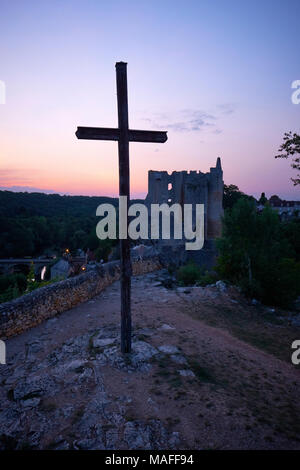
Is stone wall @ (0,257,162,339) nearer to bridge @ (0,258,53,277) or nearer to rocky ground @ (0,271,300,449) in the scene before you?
rocky ground @ (0,271,300,449)

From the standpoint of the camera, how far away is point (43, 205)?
273 ft

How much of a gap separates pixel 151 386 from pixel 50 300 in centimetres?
453

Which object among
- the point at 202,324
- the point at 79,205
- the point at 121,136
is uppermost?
the point at 79,205

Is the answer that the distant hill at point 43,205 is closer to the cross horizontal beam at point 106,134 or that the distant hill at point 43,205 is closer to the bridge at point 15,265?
the bridge at point 15,265

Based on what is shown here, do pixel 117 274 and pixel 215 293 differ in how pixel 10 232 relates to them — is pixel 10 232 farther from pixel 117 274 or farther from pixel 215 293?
pixel 215 293

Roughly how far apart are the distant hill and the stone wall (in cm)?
5697

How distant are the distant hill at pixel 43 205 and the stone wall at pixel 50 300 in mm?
56974

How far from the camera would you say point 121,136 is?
524cm

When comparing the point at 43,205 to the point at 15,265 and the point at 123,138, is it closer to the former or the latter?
the point at 15,265

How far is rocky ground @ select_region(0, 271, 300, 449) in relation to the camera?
330 cm

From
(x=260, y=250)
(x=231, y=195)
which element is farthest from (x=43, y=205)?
(x=260, y=250)

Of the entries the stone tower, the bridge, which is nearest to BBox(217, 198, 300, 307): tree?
the stone tower
